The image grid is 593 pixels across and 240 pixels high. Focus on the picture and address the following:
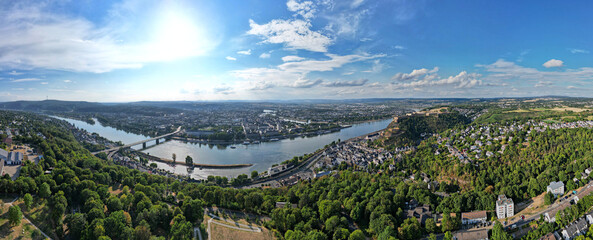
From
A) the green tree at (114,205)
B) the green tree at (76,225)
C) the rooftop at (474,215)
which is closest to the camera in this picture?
the green tree at (76,225)

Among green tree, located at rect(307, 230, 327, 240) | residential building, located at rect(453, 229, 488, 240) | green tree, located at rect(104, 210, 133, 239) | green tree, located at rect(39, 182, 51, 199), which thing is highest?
green tree, located at rect(39, 182, 51, 199)

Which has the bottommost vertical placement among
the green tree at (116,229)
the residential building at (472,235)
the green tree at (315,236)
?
the residential building at (472,235)

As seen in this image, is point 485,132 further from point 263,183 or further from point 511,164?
point 263,183

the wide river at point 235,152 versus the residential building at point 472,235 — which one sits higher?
the residential building at point 472,235

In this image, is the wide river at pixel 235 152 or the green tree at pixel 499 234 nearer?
the green tree at pixel 499 234

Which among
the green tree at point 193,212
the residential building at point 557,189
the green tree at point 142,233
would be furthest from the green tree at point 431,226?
the green tree at point 142,233

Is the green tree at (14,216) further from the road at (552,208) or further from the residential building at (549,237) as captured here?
the residential building at (549,237)

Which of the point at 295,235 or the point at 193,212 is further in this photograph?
the point at 193,212

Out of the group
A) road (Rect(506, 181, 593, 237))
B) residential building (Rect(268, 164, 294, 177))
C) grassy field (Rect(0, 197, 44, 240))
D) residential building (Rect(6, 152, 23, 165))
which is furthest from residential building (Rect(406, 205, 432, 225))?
residential building (Rect(6, 152, 23, 165))

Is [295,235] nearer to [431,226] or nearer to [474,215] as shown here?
[431,226]

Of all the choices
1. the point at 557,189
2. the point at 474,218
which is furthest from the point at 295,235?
the point at 557,189

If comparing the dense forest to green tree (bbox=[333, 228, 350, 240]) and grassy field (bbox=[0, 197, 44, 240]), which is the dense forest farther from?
grassy field (bbox=[0, 197, 44, 240])

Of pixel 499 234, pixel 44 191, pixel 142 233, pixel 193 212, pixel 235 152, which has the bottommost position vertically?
pixel 235 152
